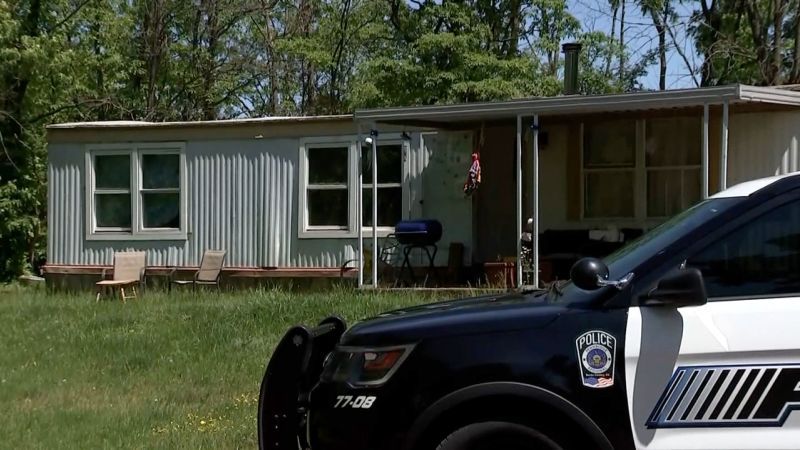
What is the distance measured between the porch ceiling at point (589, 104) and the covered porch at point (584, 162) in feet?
0.06

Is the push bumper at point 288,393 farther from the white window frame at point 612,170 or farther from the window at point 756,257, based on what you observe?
the white window frame at point 612,170

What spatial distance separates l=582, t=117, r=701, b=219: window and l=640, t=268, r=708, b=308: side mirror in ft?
31.7

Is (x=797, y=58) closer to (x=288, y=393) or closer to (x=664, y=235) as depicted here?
(x=664, y=235)

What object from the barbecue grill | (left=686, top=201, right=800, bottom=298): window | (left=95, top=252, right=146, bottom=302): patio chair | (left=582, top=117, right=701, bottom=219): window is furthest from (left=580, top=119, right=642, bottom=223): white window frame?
(left=686, top=201, right=800, bottom=298): window

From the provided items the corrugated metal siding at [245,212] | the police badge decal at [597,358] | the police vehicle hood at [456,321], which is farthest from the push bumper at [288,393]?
the corrugated metal siding at [245,212]

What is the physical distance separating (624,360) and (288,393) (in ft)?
5.85

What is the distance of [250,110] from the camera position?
36.1 metres

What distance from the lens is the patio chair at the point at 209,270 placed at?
15.2 metres

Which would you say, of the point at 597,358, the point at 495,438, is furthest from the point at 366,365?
the point at 597,358

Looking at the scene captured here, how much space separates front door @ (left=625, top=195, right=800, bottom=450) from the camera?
3604 millimetres

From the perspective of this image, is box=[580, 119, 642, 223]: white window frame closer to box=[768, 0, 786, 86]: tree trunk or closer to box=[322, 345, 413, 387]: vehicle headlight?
box=[322, 345, 413, 387]: vehicle headlight

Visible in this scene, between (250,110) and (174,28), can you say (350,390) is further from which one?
(250,110)

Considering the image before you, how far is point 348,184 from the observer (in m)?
14.6

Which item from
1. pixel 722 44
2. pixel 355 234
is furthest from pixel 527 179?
pixel 722 44
